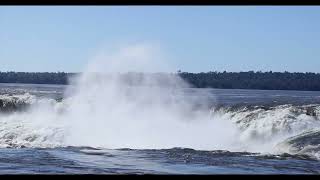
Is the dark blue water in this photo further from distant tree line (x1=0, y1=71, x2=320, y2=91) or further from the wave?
distant tree line (x1=0, y1=71, x2=320, y2=91)

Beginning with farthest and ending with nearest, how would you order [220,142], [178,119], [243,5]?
1. [178,119]
2. [220,142]
3. [243,5]

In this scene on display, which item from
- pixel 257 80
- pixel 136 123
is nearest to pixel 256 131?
pixel 136 123

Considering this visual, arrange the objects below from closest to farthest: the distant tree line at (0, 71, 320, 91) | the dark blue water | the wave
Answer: the dark blue water → the wave → the distant tree line at (0, 71, 320, 91)

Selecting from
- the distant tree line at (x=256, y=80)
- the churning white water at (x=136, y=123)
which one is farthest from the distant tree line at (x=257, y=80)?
the churning white water at (x=136, y=123)

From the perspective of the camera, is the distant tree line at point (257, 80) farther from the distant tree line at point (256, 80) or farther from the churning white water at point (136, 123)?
the churning white water at point (136, 123)

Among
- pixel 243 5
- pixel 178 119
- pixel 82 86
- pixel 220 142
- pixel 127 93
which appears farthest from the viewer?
pixel 82 86

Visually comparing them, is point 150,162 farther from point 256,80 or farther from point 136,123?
point 256,80

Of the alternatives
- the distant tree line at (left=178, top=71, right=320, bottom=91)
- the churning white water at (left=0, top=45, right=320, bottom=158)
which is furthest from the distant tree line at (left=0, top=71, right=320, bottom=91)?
the churning white water at (left=0, top=45, right=320, bottom=158)

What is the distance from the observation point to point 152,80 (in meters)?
45.8

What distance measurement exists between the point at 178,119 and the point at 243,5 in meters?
29.3

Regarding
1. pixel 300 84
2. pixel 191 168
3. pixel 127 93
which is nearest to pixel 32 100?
pixel 127 93

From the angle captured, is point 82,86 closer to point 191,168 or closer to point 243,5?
point 191,168

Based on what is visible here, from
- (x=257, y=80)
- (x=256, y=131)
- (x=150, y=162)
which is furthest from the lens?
(x=257, y=80)
